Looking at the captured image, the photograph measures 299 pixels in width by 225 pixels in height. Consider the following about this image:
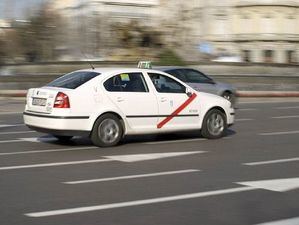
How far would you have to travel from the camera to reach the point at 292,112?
72.2 ft

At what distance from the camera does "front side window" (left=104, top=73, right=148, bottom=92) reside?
1296cm

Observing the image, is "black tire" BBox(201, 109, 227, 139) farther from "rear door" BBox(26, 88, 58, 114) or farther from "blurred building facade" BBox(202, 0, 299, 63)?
"blurred building facade" BBox(202, 0, 299, 63)

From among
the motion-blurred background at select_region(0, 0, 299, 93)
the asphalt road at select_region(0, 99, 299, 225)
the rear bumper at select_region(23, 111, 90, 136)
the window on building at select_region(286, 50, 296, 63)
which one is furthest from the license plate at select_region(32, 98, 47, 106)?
the window on building at select_region(286, 50, 296, 63)

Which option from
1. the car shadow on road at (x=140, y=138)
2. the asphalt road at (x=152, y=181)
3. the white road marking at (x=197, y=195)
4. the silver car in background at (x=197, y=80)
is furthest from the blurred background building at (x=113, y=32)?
the white road marking at (x=197, y=195)

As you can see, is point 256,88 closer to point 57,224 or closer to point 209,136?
point 209,136

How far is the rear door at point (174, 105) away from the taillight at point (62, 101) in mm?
2019

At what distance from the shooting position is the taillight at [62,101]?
1227 centimetres

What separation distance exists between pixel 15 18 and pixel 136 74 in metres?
33.3

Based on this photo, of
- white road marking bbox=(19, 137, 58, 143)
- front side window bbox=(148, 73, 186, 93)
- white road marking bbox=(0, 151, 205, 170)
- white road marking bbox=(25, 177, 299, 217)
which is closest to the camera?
white road marking bbox=(25, 177, 299, 217)

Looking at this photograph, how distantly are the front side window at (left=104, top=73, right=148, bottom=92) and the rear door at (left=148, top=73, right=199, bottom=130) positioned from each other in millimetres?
305

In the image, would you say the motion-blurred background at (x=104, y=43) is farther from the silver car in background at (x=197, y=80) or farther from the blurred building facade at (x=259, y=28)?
the blurred building facade at (x=259, y=28)

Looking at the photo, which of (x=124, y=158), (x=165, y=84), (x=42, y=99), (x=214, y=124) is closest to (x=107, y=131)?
(x=42, y=99)

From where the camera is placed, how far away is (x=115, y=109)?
12.7m

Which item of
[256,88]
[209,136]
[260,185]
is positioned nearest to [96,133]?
[209,136]
